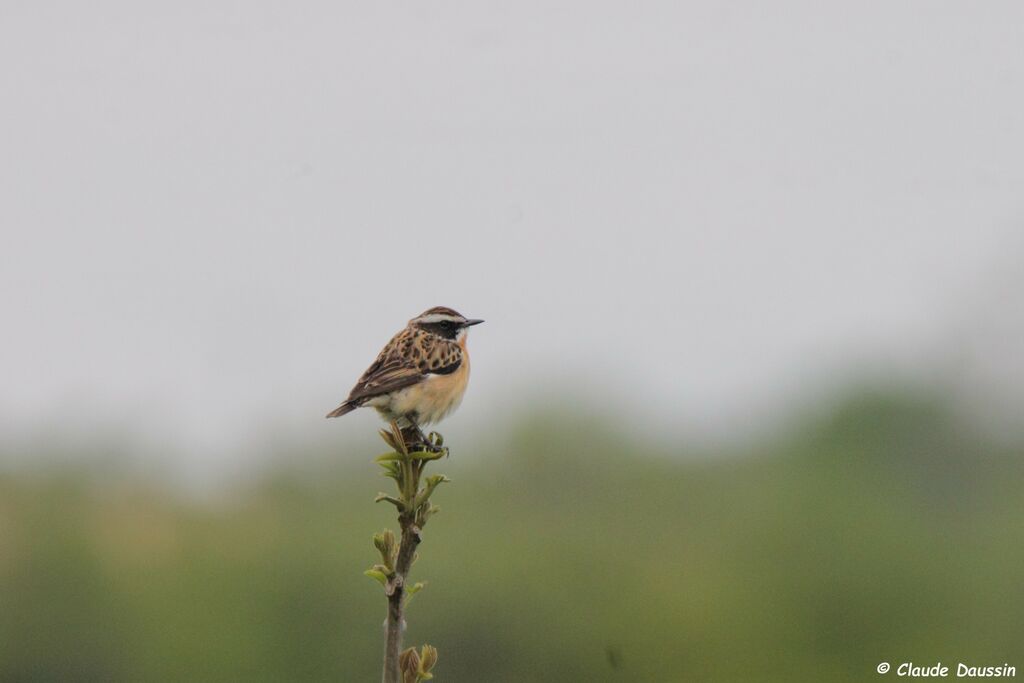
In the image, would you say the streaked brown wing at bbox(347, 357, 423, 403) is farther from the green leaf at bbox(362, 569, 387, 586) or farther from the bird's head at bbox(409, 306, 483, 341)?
the green leaf at bbox(362, 569, 387, 586)

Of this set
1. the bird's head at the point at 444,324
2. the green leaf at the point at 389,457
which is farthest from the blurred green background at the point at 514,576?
the green leaf at the point at 389,457

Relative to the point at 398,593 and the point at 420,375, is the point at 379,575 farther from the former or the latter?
the point at 420,375

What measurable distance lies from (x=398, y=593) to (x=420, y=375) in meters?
4.84

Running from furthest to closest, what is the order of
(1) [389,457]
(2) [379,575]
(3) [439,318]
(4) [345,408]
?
(3) [439,318]
(4) [345,408]
(1) [389,457]
(2) [379,575]

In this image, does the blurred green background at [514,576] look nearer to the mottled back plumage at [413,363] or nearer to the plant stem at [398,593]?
the mottled back plumage at [413,363]

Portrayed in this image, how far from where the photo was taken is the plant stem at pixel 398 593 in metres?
4.87

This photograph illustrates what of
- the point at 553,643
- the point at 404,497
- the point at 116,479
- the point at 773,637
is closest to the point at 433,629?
the point at 553,643

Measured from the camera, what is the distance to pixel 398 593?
502 cm

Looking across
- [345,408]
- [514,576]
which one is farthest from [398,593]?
[514,576]

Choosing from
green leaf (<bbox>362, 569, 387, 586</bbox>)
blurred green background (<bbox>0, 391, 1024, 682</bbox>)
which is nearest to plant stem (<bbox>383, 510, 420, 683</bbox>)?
green leaf (<bbox>362, 569, 387, 586</bbox>)

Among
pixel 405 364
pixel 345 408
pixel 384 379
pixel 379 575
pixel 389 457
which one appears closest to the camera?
pixel 379 575

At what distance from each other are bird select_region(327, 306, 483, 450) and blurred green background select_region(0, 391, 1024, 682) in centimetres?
3275

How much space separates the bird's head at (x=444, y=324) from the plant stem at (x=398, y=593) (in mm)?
5419

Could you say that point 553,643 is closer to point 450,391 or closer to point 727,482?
point 727,482
